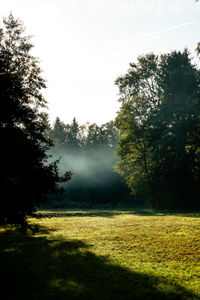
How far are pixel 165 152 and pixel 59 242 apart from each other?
74.8 ft

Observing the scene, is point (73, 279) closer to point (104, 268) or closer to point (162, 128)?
point (104, 268)

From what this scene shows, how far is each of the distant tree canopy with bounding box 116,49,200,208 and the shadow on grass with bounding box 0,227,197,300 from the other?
22.8 m

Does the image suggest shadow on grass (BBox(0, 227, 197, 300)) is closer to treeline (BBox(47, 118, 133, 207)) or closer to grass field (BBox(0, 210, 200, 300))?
grass field (BBox(0, 210, 200, 300))

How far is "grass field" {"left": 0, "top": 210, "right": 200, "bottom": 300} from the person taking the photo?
18.5 feet

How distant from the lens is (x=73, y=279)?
21.3 feet

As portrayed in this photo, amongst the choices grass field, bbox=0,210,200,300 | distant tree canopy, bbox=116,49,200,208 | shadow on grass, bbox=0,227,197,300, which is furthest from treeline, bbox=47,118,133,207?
shadow on grass, bbox=0,227,197,300

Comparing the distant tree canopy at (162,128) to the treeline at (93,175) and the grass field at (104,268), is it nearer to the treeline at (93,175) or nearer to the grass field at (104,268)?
the treeline at (93,175)

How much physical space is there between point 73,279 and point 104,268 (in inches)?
44.5

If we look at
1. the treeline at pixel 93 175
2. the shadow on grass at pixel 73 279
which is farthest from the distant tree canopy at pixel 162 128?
the shadow on grass at pixel 73 279

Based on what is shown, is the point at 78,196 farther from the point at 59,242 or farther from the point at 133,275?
the point at 133,275

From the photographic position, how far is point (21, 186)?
8.69m

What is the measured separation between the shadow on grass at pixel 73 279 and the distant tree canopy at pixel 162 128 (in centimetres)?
2279

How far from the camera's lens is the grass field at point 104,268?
5.63 m

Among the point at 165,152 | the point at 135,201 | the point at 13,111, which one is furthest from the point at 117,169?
the point at 13,111
